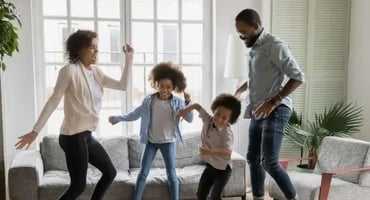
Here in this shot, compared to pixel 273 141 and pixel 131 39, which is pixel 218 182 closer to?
pixel 273 141

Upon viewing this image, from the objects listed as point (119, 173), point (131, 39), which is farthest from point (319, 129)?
point (131, 39)

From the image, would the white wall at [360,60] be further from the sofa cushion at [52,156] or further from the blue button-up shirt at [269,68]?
the sofa cushion at [52,156]

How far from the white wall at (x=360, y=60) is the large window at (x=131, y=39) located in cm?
155

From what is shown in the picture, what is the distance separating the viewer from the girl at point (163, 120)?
3188mm

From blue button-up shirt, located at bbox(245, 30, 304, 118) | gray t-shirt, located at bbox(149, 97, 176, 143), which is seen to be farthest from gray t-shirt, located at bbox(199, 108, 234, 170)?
gray t-shirt, located at bbox(149, 97, 176, 143)

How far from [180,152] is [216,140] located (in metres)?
1.00

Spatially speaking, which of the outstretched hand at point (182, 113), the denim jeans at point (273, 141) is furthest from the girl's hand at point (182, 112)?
the denim jeans at point (273, 141)

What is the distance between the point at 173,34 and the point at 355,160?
6.98ft

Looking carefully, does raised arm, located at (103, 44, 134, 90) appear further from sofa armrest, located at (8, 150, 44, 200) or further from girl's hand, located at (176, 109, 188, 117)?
sofa armrest, located at (8, 150, 44, 200)

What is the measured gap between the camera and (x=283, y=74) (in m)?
2.51

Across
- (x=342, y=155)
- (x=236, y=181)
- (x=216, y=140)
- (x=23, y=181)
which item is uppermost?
(x=216, y=140)

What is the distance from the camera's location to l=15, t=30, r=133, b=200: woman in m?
2.47

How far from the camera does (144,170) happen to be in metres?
3.18

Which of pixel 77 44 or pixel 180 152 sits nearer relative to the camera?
pixel 77 44
